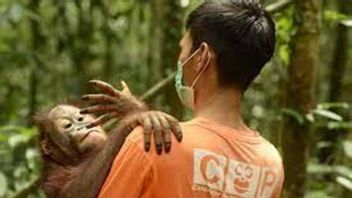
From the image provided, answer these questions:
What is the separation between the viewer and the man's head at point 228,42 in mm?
1943

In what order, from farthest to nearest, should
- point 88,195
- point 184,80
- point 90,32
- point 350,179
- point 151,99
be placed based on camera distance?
point 90,32, point 151,99, point 350,179, point 88,195, point 184,80

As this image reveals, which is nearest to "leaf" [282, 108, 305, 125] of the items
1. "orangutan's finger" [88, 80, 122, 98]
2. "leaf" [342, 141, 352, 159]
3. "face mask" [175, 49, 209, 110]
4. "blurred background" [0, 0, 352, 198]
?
"blurred background" [0, 0, 352, 198]

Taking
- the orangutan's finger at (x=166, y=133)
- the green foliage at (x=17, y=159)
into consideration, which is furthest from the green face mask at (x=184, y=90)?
the green foliage at (x=17, y=159)

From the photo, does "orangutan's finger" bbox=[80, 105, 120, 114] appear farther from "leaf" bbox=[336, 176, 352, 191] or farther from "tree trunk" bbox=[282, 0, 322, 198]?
"leaf" bbox=[336, 176, 352, 191]

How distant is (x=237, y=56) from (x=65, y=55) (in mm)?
4103

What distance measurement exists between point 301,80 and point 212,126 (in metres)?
1.52

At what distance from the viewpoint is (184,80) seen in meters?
2.02

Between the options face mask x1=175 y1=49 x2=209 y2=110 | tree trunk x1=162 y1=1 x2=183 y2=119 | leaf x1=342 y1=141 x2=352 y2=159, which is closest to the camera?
face mask x1=175 y1=49 x2=209 y2=110

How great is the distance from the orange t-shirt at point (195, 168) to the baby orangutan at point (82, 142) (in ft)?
0.20

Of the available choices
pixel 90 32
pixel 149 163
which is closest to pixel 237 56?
pixel 149 163

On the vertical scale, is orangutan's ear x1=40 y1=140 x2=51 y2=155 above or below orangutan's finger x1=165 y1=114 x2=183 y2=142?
below

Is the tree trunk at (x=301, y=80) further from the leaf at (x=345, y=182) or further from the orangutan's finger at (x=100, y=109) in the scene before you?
the orangutan's finger at (x=100, y=109)

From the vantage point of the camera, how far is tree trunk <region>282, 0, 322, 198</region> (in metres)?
3.44

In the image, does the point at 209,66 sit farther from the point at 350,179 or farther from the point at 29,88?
the point at 29,88
